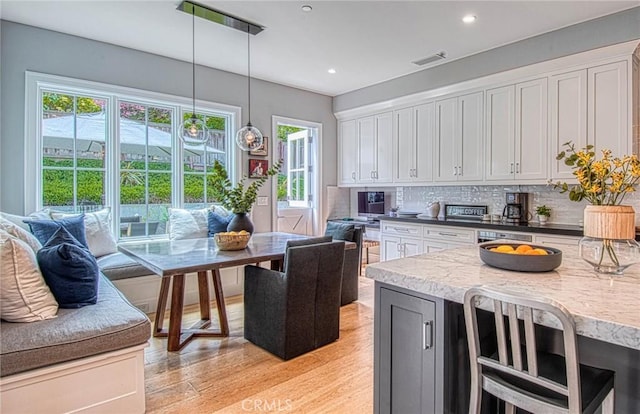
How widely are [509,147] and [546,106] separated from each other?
0.51 meters

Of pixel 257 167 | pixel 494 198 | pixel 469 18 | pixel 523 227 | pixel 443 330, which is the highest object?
pixel 469 18

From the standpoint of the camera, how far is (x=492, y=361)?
3.88 ft

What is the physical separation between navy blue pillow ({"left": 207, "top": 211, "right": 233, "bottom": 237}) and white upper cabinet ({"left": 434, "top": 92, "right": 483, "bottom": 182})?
2.66 metres

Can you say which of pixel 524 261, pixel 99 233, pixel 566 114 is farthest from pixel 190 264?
pixel 566 114

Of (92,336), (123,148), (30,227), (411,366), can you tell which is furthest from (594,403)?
(123,148)

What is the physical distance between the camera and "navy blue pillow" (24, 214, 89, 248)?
116 inches

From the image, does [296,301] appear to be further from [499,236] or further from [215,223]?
[499,236]

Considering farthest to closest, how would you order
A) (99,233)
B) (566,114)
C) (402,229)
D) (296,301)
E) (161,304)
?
(402,229), (99,233), (566,114), (161,304), (296,301)

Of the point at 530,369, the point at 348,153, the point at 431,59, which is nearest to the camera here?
the point at 530,369

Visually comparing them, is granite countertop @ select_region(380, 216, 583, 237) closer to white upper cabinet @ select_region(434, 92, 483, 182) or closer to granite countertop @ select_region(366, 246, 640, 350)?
white upper cabinet @ select_region(434, 92, 483, 182)

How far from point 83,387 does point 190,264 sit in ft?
2.78

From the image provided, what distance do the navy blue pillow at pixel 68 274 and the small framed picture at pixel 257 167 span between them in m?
2.93

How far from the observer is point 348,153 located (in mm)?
5891

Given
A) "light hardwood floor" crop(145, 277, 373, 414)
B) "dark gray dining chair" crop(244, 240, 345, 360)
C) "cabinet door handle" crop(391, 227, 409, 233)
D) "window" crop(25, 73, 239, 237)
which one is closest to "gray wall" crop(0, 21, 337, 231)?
"window" crop(25, 73, 239, 237)
